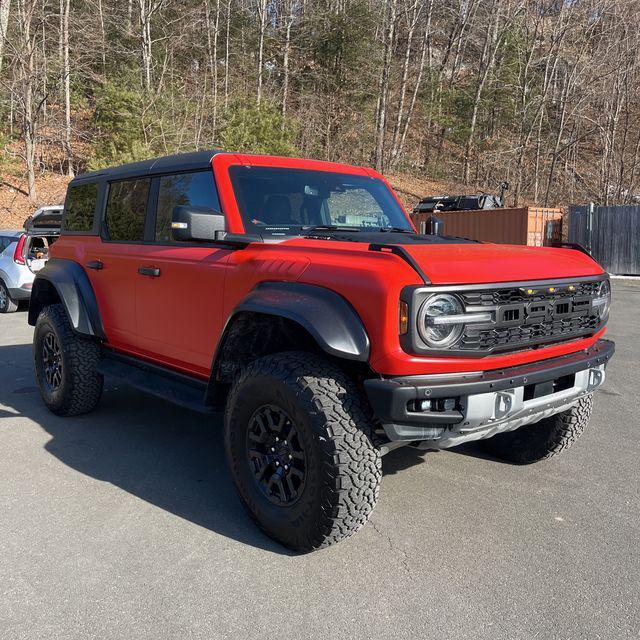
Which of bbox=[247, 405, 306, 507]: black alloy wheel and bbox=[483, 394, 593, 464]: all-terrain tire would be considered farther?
bbox=[483, 394, 593, 464]: all-terrain tire

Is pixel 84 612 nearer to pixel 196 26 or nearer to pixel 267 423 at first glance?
pixel 267 423

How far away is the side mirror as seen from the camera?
11.1 ft

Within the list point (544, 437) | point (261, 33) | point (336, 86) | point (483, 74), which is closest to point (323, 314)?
point (544, 437)

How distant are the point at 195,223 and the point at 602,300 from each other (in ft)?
7.70

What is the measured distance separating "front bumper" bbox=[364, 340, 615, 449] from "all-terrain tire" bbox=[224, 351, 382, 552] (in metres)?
0.16

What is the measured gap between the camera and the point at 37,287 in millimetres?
5543

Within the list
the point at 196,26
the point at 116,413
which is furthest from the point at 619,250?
the point at 196,26

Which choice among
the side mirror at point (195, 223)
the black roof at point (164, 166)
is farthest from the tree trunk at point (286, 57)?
the side mirror at point (195, 223)

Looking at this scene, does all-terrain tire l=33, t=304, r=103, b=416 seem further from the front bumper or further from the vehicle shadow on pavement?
the front bumper

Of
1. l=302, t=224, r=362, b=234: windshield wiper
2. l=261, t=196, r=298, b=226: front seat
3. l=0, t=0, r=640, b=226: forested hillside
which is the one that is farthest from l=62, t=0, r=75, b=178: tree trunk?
l=302, t=224, r=362, b=234: windshield wiper

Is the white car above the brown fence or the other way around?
the other way around

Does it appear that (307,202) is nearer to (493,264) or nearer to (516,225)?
(493,264)

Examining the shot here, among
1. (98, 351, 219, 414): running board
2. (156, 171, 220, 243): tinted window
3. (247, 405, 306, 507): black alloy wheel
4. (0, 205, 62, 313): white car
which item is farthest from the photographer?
(0, 205, 62, 313): white car

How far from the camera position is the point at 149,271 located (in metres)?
4.23
